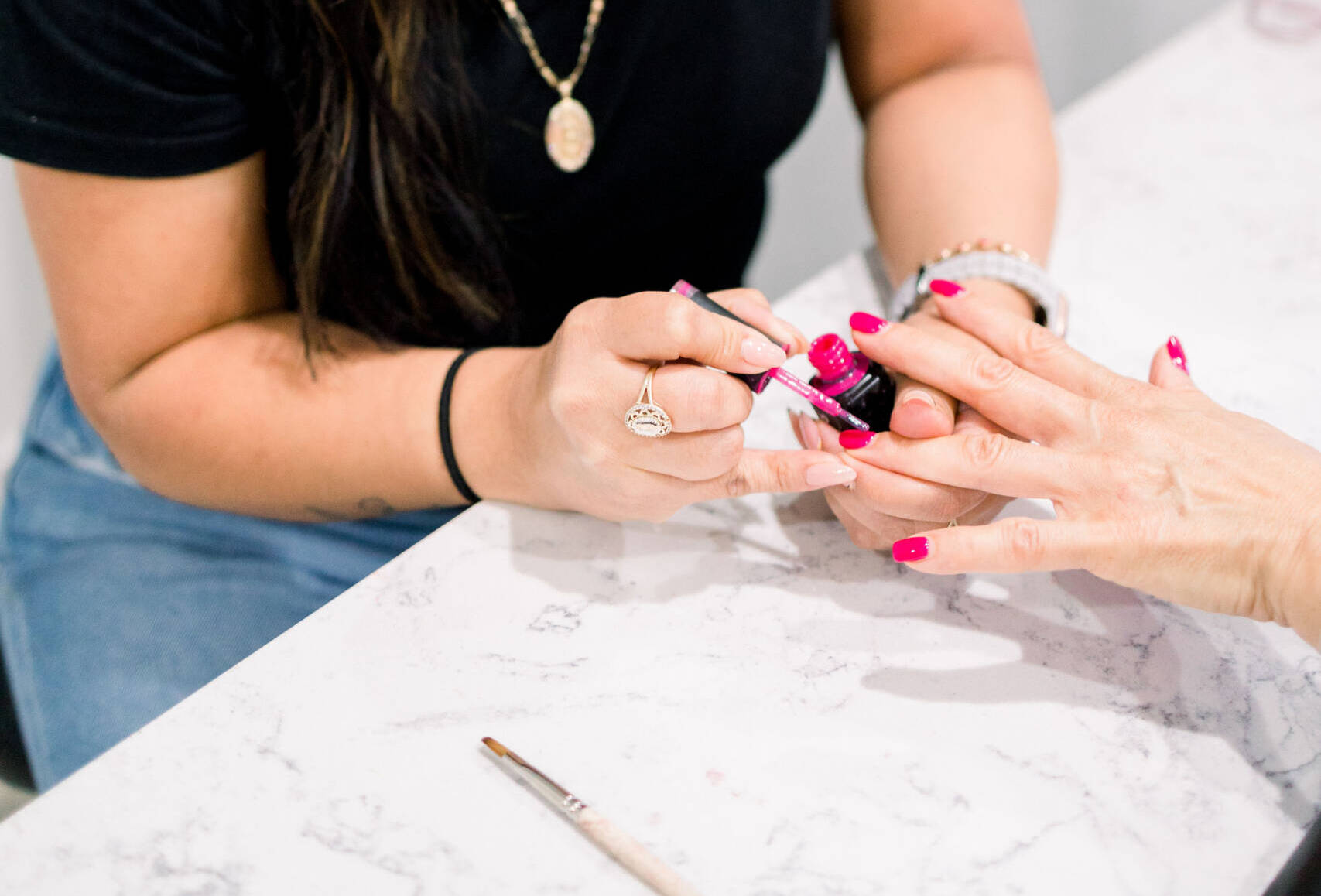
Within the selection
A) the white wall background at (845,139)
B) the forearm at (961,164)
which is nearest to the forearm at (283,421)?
the forearm at (961,164)

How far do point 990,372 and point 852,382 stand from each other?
0.09 m

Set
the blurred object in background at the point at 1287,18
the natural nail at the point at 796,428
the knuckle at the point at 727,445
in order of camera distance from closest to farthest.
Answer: the knuckle at the point at 727,445, the natural nail at the point at 796,428, the blurred object in background at the point at 1287,18

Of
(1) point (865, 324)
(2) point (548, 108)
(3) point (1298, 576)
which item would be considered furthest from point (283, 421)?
(3) point (1298, 576)

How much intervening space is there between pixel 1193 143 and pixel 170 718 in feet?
3.45

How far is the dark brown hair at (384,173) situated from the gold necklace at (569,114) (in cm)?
6

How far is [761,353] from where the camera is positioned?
1.84ft

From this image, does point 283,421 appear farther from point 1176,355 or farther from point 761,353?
point 1176,355

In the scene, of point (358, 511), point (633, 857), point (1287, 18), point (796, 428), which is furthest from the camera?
point (1287, 18)

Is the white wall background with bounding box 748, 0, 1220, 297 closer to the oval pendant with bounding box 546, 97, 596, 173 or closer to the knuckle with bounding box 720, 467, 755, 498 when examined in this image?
the oval pendant with bounding box 546, 97, 596, 173

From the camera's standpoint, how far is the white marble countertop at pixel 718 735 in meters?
0.50

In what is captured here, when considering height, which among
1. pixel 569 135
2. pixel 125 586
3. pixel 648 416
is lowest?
pixel 125 586

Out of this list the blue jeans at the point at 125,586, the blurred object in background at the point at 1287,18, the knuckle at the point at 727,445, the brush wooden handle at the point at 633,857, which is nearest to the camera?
the brush wooden handle at the point at 633,857

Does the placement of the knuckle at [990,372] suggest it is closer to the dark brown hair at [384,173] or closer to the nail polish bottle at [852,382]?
the nail polish bottle at [852,382]

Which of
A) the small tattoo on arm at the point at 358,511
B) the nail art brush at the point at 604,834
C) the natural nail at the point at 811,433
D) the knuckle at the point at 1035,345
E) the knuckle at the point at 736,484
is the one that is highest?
the knuckle at the point at 1035,345
